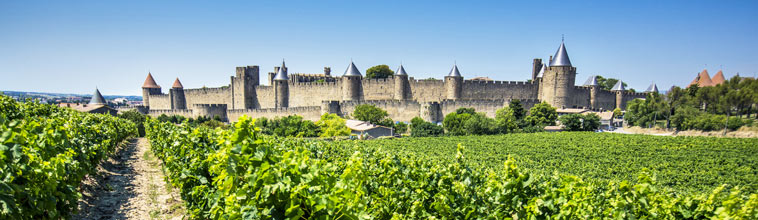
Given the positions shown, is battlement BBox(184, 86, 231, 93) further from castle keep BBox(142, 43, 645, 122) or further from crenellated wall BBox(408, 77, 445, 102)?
crenellated wall BBox(408, 77, 445, 102)

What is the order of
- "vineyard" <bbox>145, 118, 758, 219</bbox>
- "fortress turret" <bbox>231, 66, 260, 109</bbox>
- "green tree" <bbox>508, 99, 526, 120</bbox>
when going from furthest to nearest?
"fortress turret" <bbox>231, 66, 260, 109</bbox>, "green tree" <bbox>508, 99, 526, 120</bbox>, "vineyard" <bbox>145, 118, 758, 219</bbox>

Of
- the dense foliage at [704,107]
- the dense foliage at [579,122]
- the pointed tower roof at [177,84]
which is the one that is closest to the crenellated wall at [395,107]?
the dense foliage at [579,122]

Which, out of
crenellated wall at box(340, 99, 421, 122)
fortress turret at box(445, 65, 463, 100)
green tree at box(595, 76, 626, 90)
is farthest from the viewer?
green tree at box(595, 76, 626, 90)

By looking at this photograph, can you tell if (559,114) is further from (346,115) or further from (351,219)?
(351,219)

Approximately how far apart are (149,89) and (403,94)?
106 ft

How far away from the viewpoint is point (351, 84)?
36.0m

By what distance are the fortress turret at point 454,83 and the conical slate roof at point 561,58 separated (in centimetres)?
809

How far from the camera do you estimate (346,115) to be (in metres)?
33.8

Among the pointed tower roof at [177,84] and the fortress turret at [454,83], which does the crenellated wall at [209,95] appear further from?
the fortress turret at [454,83]

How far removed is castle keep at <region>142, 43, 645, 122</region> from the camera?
3306 centimetres

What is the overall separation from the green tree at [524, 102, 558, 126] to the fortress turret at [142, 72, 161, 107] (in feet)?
141

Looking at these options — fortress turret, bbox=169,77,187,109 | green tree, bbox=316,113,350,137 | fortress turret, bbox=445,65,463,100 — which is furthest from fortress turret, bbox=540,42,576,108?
fortress turret, bbox=169,77,187,109

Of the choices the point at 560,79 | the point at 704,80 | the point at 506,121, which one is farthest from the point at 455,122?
the point at 704,80

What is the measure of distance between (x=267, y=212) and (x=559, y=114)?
33.9 m
